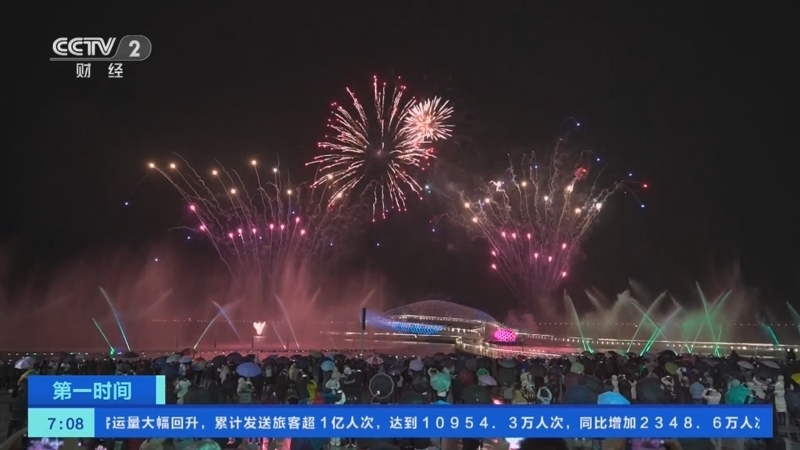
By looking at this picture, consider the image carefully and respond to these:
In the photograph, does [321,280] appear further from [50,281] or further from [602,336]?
[602,336]

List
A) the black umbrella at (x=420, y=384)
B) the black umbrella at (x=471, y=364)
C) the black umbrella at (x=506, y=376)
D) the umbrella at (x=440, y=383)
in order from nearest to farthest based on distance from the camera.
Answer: the umbrella at (x=440, y=383)
the black umbrella at (x=420, y=384)
the black umbrella at (x=506, y=376)
the black umbrella at (x=471, y=364)

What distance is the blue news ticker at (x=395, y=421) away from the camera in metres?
9.29

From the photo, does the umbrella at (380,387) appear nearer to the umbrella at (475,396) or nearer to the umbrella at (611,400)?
the umbrella at (475,396)

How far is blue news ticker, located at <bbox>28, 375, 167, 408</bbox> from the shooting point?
9734 millimetres

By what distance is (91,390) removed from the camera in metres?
9.95

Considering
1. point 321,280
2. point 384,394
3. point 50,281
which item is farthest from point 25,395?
point 321,280

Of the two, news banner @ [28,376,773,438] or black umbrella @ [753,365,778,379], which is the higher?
news banner @ [28,376,773,438]

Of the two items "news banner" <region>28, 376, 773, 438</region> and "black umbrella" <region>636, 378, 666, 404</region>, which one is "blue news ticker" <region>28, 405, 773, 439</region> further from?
"black umbrella" <region>636, 378, 666, 404</region>

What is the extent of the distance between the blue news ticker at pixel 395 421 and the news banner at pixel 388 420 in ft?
0.05

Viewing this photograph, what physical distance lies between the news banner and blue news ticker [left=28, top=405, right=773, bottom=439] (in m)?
0.01

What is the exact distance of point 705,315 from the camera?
2185 inches

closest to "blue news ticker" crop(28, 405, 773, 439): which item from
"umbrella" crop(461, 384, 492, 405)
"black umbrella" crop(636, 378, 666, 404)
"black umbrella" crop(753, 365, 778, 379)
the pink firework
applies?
"black umbrella" crop(636, 378, 666, 404)

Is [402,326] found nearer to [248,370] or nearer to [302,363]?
[302,363]

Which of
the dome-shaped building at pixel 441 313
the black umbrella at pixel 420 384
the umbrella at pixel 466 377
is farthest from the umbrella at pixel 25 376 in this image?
the dome-shaped building at pixel 441 313
